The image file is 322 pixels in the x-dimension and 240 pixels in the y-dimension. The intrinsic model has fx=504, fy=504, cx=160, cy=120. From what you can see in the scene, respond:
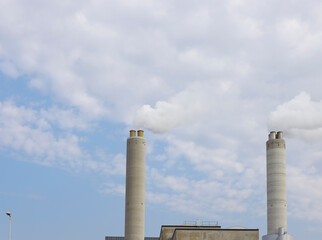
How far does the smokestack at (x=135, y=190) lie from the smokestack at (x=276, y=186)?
1734cm

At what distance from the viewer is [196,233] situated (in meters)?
54.2

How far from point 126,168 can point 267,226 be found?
2105 centimetres

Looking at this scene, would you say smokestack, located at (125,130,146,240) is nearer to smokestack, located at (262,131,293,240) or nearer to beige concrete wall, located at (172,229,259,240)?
beige concrete wall, located at (172,229,259,240)

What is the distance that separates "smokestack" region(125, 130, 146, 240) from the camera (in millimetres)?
67188

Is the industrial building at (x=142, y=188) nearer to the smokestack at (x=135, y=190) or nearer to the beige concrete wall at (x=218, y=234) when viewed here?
the smokestack at (x=135, y=190)

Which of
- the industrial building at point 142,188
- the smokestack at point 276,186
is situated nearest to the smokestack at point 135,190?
the industrial building at point 142,188

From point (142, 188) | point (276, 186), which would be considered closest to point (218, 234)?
point (142, 188)

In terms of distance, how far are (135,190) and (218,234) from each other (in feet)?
55.6

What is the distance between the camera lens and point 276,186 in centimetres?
6894

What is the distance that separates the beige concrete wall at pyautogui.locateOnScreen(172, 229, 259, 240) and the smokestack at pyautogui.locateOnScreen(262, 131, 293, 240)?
553 inches

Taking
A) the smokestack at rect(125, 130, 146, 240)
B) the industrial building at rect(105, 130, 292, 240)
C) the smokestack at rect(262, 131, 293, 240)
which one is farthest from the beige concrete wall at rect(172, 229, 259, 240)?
the smokestack at rect(262, 131, 293, 240)

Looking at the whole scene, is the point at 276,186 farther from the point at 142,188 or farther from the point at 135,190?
the point at 135,190

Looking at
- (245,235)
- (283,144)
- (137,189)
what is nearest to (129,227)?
(137,189)

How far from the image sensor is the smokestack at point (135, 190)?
67.2 meters
